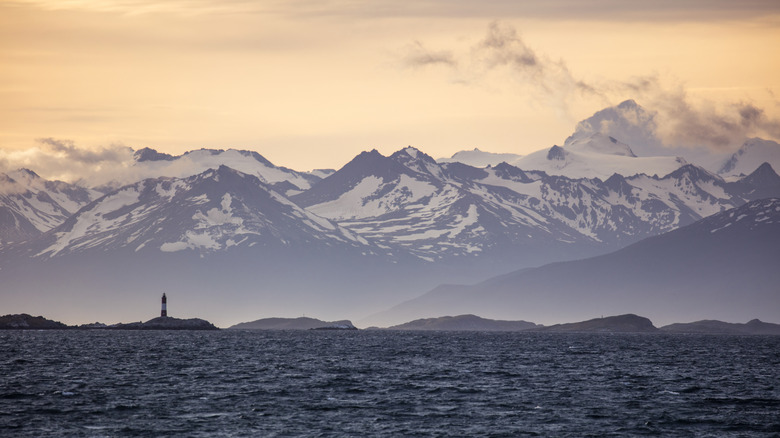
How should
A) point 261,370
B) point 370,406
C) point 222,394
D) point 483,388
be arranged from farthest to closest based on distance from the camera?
point 261,370, point 483,388, point 222,394, point 370,406

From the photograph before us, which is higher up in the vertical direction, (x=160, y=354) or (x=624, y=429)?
(x=160, y=354)

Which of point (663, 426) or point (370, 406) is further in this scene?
point (370, 406)

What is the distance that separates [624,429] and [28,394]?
192ft

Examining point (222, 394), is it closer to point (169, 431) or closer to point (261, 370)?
point (169, 431)

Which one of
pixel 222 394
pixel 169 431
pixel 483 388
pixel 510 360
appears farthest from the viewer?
pixel 510 360

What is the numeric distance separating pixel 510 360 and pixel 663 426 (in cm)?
9288

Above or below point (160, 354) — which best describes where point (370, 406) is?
below

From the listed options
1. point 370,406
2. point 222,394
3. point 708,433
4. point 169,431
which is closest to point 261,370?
point 222,394

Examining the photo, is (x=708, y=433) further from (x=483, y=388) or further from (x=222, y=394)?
(x=222, y=394)

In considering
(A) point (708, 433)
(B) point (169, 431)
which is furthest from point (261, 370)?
(A) point (708, 433)

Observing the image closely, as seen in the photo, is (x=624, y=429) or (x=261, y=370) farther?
(x=261, y=370)

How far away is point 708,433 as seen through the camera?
89.9 meters

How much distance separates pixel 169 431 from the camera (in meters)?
87.8

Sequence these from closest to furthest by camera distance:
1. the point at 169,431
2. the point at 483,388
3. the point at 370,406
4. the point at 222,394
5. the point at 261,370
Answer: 1. the point at 169,431
2. the point at 370,406
3. the point at 222,394
4. the point at 483,388
5. the point at 261,370
